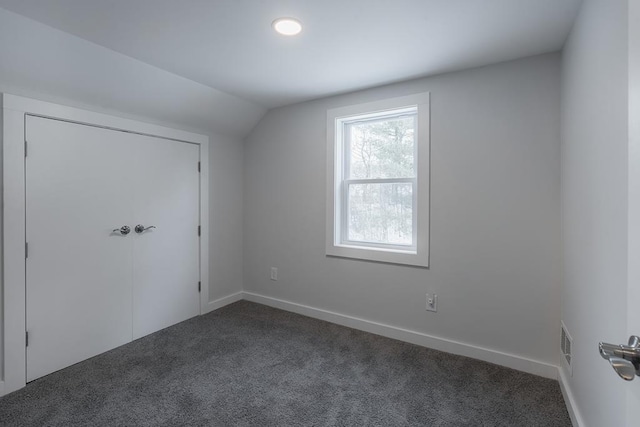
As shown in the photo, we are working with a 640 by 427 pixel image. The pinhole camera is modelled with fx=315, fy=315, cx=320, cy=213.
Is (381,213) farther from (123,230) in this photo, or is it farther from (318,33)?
(123,230)

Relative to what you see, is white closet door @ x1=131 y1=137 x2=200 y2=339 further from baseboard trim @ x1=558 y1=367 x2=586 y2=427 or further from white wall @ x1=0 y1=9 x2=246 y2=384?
baseboard trim @ x1=558 y1=367 x2=586 y2=427

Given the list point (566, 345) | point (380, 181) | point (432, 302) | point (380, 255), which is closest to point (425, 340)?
point (432, 302)

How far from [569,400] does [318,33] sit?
2.63 meters

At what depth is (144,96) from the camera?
8.54 feet

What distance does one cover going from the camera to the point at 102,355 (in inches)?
97.9

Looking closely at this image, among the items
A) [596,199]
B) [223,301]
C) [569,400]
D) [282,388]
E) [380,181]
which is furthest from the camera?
[223,301]

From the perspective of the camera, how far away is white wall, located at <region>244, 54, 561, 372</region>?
2182mm

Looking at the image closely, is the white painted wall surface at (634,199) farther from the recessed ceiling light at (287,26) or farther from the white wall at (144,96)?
the white wall at (144,96)

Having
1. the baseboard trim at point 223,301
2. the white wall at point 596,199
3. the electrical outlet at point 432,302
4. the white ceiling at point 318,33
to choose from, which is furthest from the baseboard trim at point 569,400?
the baseboard trim at point 223,301

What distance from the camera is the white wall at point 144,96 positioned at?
6.33ft

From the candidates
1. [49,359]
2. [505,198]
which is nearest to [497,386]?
[505,198]

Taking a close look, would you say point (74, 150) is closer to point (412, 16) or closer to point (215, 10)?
point (215, 10)

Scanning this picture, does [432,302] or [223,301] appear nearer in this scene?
[432,302]

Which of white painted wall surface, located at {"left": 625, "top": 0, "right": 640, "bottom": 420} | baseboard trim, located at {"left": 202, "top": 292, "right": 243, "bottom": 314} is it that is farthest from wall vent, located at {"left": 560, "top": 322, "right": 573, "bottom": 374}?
baseboard trim, located at {"left": 202, "top": 292, "right": 243, "bottom": 314}
